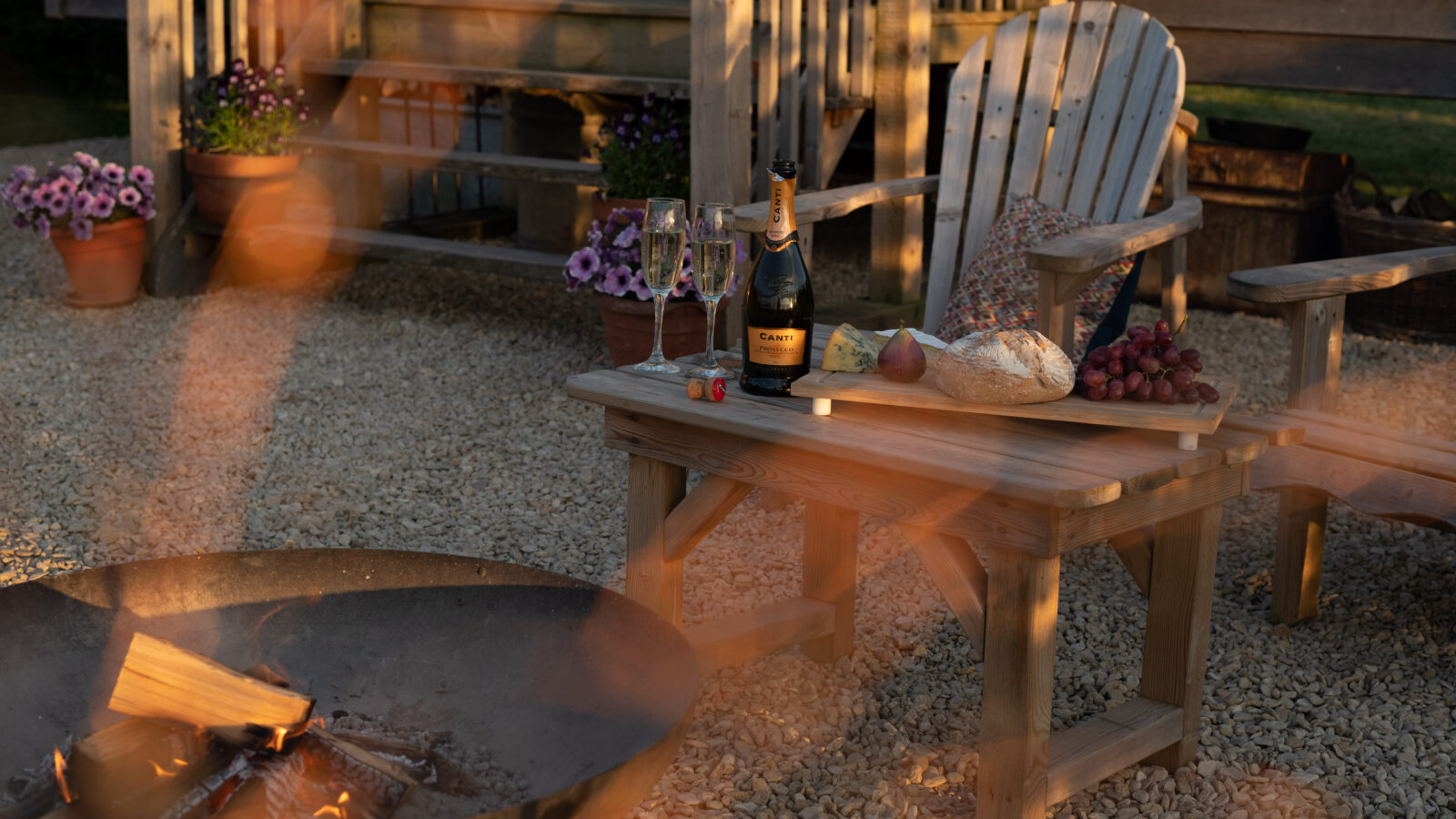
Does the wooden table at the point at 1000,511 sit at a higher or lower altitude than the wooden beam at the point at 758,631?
higher

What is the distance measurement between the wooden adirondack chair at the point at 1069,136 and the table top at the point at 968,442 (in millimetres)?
1125

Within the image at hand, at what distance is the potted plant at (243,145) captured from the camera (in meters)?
4.60

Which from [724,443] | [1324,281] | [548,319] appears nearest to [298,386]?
[548,319]

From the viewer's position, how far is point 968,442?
5.33 ft

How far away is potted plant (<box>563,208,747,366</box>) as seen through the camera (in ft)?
12.0

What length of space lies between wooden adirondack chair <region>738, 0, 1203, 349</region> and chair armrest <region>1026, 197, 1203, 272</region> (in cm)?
14

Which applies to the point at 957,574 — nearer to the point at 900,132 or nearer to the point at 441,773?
the point at 441,773

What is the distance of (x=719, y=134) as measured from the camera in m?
3.60

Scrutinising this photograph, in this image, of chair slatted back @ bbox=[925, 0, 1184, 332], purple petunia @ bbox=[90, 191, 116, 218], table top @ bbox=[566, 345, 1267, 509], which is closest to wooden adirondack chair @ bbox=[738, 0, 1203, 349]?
chair slatted back @ bbox=[925, 0, 1184, 332]

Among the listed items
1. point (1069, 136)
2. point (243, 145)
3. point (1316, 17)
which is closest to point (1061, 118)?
point (1069, 136)

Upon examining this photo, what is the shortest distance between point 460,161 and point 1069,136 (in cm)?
214

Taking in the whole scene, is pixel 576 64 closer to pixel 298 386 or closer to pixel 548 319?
pixel 548 319

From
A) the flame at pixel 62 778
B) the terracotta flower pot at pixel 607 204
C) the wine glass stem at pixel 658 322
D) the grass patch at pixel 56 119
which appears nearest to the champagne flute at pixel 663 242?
the wine glass stem at pixel 658 322

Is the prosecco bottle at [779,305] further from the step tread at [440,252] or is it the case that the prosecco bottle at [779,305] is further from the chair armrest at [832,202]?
the step tread at [440,252]
